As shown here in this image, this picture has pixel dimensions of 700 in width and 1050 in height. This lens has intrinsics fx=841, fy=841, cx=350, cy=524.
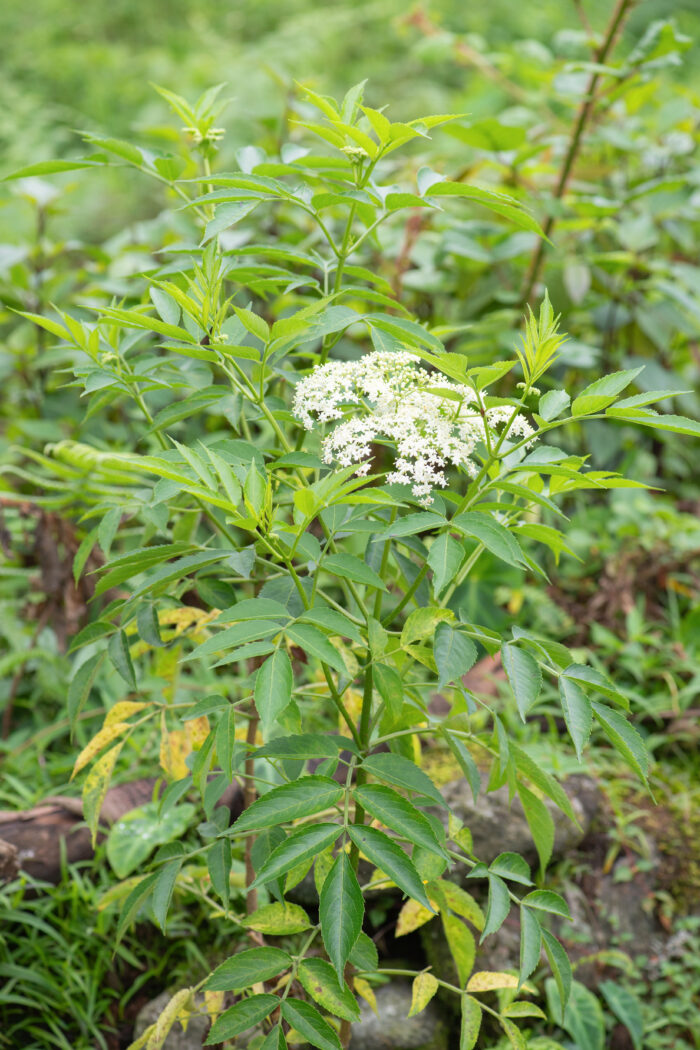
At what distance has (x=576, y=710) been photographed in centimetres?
81

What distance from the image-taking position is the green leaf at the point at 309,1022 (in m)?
0.84

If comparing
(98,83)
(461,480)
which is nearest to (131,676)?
(461,480)

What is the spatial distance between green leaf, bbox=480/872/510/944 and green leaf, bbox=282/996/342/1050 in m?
0.18

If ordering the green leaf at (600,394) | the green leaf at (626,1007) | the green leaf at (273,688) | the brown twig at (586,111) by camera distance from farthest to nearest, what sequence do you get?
the brown twig at (586,111) < the green leaf at (626,1007) < the green leaf at (600,394) < the green leaf at (273,688)

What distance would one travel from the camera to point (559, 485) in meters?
0.97

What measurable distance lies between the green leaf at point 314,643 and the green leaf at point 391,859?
0.17 metres

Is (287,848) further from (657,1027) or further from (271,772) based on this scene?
(657,1027)

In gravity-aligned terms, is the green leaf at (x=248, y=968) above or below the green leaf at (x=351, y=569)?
below

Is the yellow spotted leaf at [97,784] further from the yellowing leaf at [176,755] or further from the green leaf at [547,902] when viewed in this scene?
the green leaf at [547,902]

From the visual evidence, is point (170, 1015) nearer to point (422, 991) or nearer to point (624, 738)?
point (422, 991)

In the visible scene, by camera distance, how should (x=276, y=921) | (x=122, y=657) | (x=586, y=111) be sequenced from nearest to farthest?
(x=276, y=921) → (x=122, y=657) → (x=586, y=111)

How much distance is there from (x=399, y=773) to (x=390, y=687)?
0.08m

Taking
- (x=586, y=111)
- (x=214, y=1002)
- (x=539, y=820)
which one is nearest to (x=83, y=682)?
(x=214, y=1002)

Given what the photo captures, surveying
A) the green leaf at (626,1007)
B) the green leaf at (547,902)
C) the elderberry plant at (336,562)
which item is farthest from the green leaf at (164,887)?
the green leaf at (626,1007)
